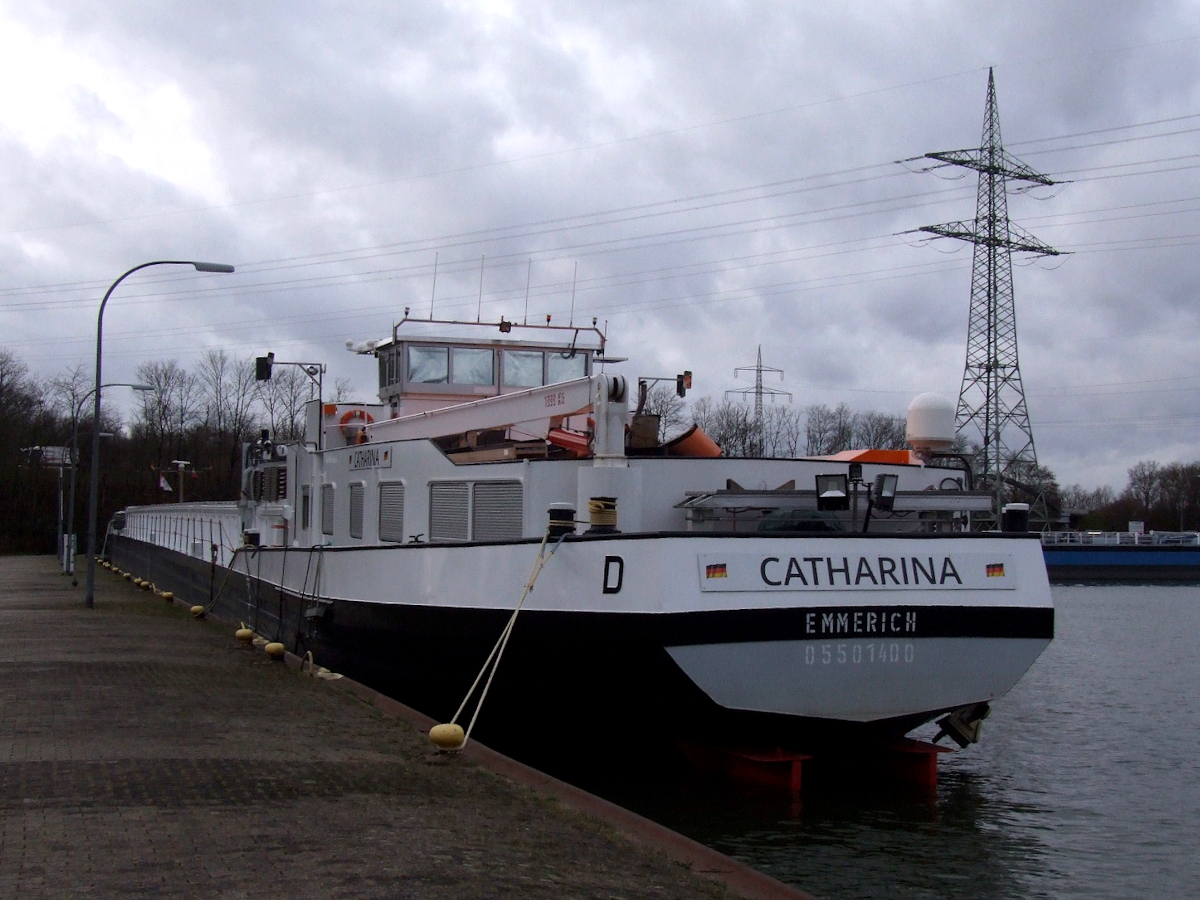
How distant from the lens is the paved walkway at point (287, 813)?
5.50 metres

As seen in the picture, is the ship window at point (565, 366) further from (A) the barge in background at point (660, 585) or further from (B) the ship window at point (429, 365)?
(A) the barge in background at point (660, 585)

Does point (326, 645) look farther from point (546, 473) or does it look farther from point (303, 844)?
point (303, 844)

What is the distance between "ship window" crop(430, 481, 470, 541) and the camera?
37.7 ft

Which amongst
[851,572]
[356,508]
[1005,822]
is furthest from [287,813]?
[356,508]

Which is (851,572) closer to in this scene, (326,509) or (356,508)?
(356,508)

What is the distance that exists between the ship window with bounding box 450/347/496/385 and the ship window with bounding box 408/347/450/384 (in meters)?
0.10

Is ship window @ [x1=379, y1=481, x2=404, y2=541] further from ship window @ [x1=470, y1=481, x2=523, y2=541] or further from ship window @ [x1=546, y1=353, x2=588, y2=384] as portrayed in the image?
ship window @ [x1=546, y1=353, x2=588, y2=384]

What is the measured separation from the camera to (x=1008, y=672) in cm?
957

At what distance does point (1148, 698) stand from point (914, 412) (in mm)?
9088

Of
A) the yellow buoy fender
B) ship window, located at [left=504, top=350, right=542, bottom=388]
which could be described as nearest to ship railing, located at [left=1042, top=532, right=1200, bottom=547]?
ship window, located at [left=504, top=350, right=542, bottom=388]

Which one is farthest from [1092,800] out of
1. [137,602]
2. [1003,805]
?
[137,602]

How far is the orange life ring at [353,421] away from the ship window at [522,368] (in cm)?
182

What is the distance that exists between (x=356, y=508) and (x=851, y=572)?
6.73 meters

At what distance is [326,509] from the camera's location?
1491 centimetres
